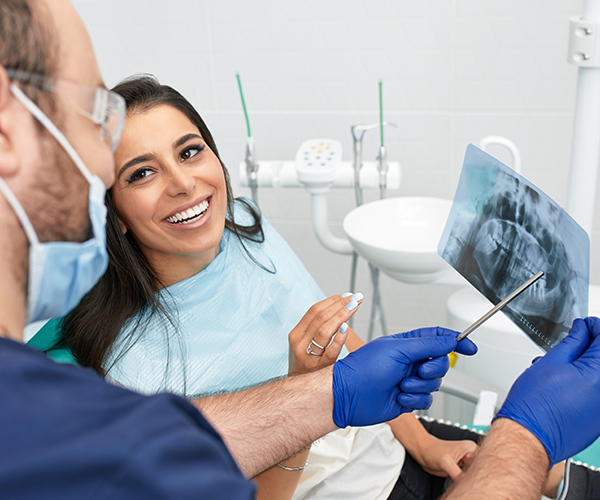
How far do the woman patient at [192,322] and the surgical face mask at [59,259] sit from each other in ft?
1.85

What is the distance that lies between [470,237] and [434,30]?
125 centimetres

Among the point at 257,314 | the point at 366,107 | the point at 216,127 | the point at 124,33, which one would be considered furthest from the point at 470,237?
the point at 124,33

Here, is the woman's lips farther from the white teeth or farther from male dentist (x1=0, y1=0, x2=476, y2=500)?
male dentist (x1=0, y1=0, x2=476, y2=500)

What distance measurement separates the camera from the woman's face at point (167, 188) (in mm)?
1349

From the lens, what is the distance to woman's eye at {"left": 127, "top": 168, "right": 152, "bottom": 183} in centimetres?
136

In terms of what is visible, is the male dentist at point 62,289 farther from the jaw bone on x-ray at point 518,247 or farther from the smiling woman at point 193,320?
the jaw bone on x-ray at point 518,247

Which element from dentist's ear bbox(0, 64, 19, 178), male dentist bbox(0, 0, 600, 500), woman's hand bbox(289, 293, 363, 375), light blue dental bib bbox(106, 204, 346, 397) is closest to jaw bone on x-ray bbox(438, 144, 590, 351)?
male dentist bbox(0, 0, 600, 500)

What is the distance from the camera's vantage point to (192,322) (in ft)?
4.85

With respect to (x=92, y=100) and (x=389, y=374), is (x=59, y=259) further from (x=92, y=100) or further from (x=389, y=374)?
(x=389, y=374)

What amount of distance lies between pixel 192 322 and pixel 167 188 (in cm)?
35

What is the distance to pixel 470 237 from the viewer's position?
3.82 ft

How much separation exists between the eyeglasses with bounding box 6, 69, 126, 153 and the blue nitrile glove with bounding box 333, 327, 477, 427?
0.62m

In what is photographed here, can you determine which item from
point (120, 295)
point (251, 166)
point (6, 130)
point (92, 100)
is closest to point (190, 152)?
point (120, 295)

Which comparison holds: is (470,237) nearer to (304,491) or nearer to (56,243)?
(304,491)
